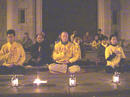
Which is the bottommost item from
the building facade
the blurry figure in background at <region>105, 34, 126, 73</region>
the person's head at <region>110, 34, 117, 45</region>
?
the blurry figure in background at <region>105, 34, 126, 73</region>

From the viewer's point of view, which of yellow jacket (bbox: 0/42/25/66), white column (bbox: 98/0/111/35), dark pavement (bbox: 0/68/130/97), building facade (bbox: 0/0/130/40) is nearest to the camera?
dark pavement (bbox: 0/68/130/97)

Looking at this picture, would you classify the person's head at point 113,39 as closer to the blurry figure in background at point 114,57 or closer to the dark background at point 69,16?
the blurry figure in background at point 114,57

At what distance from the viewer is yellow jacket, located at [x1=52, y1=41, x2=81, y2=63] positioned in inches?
432

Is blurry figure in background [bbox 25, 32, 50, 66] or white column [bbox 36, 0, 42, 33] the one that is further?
white column [bbox 36, 0, 42, 33]

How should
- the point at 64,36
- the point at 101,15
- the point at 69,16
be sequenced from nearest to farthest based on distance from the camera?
the point at 64,36
the point at 101,15
the point at 69,16

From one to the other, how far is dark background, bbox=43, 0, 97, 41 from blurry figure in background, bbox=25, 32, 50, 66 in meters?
10.3

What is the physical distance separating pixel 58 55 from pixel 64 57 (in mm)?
206

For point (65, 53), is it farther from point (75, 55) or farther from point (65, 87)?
point (65, 87)

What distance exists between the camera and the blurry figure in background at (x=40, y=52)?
11.8 metres

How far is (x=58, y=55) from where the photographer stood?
11.0 meters

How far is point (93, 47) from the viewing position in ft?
57.9

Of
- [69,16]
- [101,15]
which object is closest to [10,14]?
[69,16]

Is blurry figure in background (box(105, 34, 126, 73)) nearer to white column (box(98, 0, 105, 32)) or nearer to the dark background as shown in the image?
white column (box(98, 0, 105, 32))

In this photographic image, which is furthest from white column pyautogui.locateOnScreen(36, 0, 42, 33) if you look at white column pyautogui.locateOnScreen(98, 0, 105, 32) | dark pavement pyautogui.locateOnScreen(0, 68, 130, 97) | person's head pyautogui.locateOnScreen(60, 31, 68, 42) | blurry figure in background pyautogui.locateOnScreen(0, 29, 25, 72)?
blurry figure in background pyautogui.locateOnScreen(0, 29, 25, 72)
